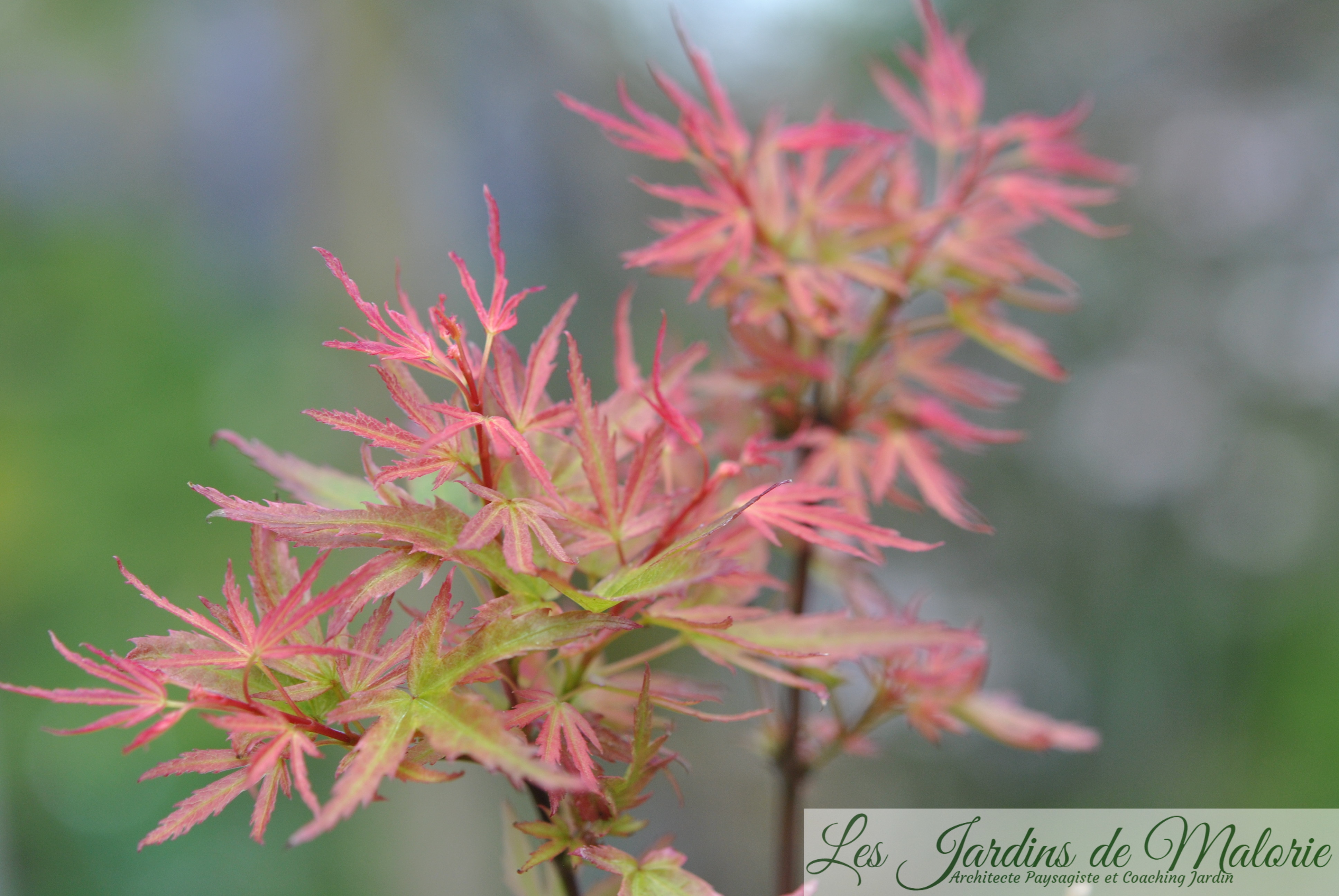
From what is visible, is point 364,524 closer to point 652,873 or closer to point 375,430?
point 375,430

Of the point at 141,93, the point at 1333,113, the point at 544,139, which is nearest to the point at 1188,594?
the point at 1333,113

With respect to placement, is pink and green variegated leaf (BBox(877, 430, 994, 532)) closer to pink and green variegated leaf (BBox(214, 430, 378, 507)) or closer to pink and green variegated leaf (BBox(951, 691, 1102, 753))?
pink and green variegated leaf (BBox(951, 691, 1102, 753))

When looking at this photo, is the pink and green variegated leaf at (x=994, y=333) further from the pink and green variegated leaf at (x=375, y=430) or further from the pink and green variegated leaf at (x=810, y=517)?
the pink and green variegated leaf at (x=375, y=430)

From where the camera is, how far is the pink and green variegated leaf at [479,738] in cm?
26

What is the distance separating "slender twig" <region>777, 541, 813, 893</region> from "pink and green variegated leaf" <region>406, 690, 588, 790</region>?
286mm

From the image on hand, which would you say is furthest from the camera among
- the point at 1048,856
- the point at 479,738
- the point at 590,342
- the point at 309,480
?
the point at 590,342

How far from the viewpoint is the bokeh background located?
68.6 inches

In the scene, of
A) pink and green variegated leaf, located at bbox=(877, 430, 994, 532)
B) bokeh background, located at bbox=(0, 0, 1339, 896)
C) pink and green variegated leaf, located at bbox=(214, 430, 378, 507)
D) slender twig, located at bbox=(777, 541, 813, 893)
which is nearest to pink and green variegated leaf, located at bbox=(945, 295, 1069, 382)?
pink and green variegated leaf, located at bbox=(877, 430, 994, 532)

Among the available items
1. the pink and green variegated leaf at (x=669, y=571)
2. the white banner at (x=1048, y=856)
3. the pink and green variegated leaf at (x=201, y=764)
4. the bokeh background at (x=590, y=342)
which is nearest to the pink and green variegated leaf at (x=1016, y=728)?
the white banner at (x=1048, y=856)

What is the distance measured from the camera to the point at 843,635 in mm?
378

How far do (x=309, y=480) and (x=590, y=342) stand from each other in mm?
1922

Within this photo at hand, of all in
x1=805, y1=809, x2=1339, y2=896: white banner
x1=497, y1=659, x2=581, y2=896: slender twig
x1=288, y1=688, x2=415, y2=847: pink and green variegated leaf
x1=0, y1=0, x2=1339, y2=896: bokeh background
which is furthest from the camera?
x1=0, y1=0, x2=1339, y2=896: bokeh background

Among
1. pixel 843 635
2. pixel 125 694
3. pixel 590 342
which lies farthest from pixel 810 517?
pixel 590 342

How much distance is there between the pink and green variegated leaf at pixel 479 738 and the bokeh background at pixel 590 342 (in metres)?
1.76
